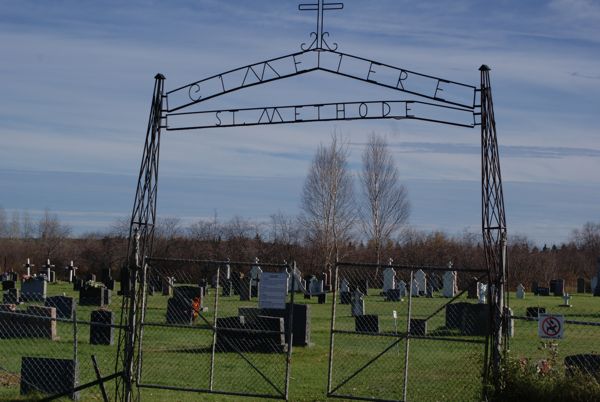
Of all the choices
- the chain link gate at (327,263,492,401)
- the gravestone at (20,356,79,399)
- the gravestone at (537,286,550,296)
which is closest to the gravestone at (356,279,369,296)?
the chain link gate at (327,263,492,401)

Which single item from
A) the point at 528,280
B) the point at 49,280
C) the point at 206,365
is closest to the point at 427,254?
the point at 528,280

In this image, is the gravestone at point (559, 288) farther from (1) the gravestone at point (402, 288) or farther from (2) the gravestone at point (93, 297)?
(2) the gravestone at point (93, 297)

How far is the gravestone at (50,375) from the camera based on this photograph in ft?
44.0

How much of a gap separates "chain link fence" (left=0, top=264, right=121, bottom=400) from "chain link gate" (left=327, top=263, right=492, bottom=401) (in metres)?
3.65

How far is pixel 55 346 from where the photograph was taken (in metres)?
20.4

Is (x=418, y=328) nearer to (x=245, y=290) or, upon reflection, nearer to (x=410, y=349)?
(x=410, y=349)

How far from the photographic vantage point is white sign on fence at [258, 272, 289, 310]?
13930mm

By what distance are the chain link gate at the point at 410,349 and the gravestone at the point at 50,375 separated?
362 centimetres

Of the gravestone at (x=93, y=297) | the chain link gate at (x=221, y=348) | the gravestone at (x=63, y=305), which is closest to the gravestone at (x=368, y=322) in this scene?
the chain link gate at (x=221, y=348)

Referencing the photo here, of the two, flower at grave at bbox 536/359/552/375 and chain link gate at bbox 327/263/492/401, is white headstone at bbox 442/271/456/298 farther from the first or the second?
flower at grave at bbox 536/359/552/375

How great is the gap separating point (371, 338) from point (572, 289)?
37668mm

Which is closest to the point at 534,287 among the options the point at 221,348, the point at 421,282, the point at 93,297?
the point at 421,282

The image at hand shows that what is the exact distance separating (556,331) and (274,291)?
4.38 metres

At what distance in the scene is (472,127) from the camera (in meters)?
A: 12.4
